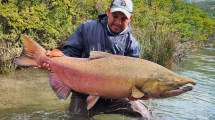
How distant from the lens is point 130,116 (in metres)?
5.46

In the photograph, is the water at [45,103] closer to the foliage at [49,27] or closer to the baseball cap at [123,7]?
the foliage at [49,27]

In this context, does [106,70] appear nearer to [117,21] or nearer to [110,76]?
[110,76]

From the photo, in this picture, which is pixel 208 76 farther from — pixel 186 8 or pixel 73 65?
pixel 186 8

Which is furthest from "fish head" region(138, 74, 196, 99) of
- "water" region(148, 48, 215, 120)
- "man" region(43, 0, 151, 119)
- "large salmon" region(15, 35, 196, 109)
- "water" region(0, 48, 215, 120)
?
"water" region(148, 48, 215, 120)

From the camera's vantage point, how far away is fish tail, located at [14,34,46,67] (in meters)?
4.36

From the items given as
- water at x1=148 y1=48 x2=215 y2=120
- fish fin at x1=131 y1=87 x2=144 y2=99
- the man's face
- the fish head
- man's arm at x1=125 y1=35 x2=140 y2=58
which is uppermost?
the man's face

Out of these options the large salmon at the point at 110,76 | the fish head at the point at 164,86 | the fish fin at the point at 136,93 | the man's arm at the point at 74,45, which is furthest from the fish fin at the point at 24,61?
the fish head at the point at 164,86

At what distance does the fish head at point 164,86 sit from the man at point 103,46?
1.31 m

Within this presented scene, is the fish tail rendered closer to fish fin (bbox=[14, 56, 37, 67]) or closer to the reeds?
fish fin (bbox=[14, 56, 37, 67])

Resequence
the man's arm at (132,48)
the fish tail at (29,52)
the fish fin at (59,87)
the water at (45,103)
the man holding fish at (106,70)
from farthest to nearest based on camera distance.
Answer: the water at (45,103)
the man's arm at (132,48)
the fish fin at (59,87)
the fish tail at (29,52)
the man holding fish at (106,70)

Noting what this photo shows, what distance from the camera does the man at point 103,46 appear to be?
5102 millimetres

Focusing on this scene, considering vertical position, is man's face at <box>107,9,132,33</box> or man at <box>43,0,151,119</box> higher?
man's face at <box>107,9,132,33</box>

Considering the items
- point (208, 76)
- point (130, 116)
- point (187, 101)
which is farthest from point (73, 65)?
point (208, 76)

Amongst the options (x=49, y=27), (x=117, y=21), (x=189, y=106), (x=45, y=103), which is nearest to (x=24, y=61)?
(x=117, y=21)
